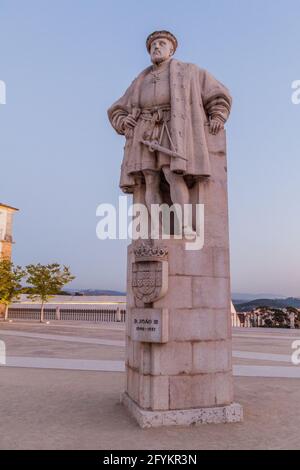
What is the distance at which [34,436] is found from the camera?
4.69 m

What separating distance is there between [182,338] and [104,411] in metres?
1.72

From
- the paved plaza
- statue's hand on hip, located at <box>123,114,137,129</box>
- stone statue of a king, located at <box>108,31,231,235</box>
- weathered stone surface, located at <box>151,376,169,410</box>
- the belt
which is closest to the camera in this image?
the paved plaza

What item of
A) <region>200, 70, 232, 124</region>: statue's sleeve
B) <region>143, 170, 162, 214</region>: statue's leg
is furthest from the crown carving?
<region>200, 70, 232, 124</region>: statue's sleeve

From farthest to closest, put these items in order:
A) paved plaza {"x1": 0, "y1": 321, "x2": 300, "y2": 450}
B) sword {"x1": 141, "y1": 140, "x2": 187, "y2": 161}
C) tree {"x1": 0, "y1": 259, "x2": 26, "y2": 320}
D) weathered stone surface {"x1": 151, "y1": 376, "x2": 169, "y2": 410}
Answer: tree {"x1": 0, "y1": 259, "x2": 26, "y2": 320}, sword {"x1": 141, "y1": 140, "x2": 187, "y2": 161}, weathered stone surface {"x1": 151, "y1": 376, "x2": 169, "y2": 410}, paved plaza {"x1": 0, "y1": 321, "x2": 300, "y2": 450}

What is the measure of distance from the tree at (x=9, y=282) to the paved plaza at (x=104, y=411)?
20088 millimetres

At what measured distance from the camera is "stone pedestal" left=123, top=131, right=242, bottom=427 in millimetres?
5355

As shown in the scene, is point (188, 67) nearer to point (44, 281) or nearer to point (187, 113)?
point (187, 113)

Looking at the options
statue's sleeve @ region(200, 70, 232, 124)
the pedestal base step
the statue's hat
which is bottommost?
the pedestal base step

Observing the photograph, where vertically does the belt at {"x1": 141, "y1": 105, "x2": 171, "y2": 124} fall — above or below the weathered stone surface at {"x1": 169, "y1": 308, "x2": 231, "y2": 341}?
above

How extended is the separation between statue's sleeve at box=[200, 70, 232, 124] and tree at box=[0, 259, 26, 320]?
2659cm

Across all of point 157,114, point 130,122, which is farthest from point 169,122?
point 130,122

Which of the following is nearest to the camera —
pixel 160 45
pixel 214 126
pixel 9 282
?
pixel 214 126

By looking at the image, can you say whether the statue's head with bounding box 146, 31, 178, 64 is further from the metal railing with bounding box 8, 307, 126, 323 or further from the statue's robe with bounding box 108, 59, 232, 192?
the metal railing with bounding box 8, 307, 126, 323

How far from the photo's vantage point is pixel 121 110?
23.5ft
